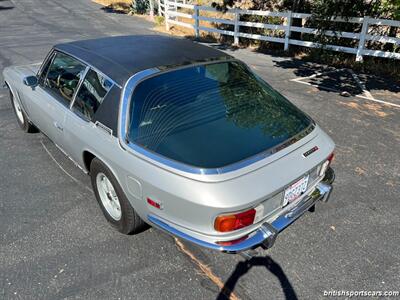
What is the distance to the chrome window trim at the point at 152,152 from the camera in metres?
2.40

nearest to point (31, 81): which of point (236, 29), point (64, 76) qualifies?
point (64, 76)

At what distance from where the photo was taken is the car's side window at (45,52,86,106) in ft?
11.7

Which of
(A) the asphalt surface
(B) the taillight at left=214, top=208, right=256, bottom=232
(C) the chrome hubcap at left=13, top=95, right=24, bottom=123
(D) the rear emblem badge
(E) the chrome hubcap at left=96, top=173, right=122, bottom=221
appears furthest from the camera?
(C) the chrome hubcap at left=13, top=95, right=24, bottom=123

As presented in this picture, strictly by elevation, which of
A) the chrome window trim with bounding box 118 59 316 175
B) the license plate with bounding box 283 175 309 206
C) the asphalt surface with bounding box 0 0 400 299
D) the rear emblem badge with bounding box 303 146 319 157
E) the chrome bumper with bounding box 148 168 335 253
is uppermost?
the chrome window trim with bounding box 118 59 316 175

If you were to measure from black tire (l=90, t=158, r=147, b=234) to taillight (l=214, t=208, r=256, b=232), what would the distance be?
0.95 meters

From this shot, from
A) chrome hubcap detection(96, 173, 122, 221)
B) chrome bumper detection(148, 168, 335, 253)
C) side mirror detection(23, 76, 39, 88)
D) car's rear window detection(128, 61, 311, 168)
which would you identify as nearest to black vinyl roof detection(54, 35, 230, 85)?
car's rear window detection(128, 61, 311, 168)

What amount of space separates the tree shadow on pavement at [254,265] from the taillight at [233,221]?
24.6 inches

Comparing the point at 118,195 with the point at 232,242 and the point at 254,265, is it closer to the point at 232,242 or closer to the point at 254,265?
the point at 232,242

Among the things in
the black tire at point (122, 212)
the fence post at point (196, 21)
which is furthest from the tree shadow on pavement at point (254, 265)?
the fence post at point (196, 21)

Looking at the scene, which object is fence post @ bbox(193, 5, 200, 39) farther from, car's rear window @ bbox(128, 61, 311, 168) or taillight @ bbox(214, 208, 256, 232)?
taillight @ bbox(214, 208, 256, 232)

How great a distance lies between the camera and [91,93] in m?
3.26

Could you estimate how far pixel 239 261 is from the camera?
9.61 feet

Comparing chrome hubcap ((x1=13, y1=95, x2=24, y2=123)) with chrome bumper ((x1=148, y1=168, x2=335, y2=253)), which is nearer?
chrome bumper ((x1=148, y1=168, x2=335, y2=253))

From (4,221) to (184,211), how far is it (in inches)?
86.8
